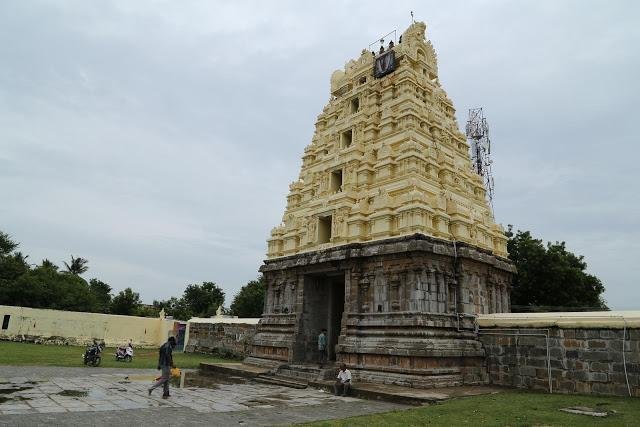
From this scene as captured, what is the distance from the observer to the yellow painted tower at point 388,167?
62.8 feet

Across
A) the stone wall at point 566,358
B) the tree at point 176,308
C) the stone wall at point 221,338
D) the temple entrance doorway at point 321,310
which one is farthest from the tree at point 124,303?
the stone wall at point 566,358

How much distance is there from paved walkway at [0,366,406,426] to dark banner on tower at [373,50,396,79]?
52.9ft

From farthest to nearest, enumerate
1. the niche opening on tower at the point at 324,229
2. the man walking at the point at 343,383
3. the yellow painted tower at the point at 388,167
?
the niche opening on tower at the point at 324,229 < the yellow painted tower at the point at 388,167 < the man walking at the point at 343,383

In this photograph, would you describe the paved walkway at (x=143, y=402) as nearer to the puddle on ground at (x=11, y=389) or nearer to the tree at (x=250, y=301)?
the puddle on ground at (x=11, y=389)

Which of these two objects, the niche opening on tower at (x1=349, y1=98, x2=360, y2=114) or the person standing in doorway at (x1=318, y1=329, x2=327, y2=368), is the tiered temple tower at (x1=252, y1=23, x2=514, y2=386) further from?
the person standing in doorway at (x1=318, y1=329, x2=327, y2=368)

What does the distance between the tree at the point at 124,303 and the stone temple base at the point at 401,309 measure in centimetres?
3597

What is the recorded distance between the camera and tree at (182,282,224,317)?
63.1m

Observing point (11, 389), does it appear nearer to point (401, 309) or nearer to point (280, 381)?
point (280, 381)

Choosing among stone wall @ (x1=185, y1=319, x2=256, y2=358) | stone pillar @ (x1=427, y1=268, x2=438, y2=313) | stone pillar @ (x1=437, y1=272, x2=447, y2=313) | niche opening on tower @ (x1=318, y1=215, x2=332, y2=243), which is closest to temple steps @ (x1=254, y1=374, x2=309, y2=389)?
stone pillar @ (x1=427, y1=268, x2=438, y2=313)

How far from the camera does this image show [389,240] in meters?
18.0

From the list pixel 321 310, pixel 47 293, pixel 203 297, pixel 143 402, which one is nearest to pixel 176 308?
pixel 203 297

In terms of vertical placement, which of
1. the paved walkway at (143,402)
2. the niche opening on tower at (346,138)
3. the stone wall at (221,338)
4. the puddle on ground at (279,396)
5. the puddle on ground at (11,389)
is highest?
the niche opening on tower at (346,138)

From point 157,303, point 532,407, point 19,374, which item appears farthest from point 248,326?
point 157,303

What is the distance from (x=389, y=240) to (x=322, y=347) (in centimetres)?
583
